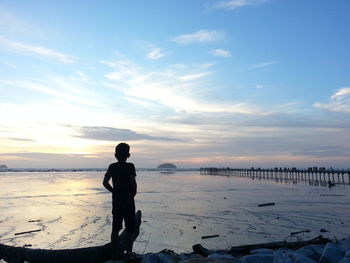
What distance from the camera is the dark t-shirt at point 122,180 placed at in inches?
254

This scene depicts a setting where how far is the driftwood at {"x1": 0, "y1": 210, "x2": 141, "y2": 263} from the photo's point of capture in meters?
7.03

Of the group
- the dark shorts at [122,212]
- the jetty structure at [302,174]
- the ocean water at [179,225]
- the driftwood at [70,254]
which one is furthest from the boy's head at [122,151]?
the jetty structure at [302,174]

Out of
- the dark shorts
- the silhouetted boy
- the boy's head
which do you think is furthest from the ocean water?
the boy's head

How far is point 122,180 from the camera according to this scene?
→ 21.2 ft

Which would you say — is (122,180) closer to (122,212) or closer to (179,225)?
(122,212)

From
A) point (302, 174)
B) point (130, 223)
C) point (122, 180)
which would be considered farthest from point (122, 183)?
→ point (302, 174)

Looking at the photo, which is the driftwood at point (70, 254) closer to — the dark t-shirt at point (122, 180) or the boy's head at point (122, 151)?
the dark t-shirt at point (122, 180)

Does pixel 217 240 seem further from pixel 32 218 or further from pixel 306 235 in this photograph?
pixel 32 218

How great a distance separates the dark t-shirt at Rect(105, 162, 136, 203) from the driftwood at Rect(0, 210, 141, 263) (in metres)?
0.87

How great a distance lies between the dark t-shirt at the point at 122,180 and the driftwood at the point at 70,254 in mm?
875

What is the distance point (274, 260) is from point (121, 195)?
290 centimetres

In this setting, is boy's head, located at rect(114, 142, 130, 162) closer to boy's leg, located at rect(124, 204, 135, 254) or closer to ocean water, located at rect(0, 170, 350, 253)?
boy's leg, located at rect(124, 204, 135, 254)

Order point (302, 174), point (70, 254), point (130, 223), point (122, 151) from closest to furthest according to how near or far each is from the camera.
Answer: point (122, 151) → point (130, 223) → point (70, 254) → point (302, 174)

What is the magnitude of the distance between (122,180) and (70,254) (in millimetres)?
2359
